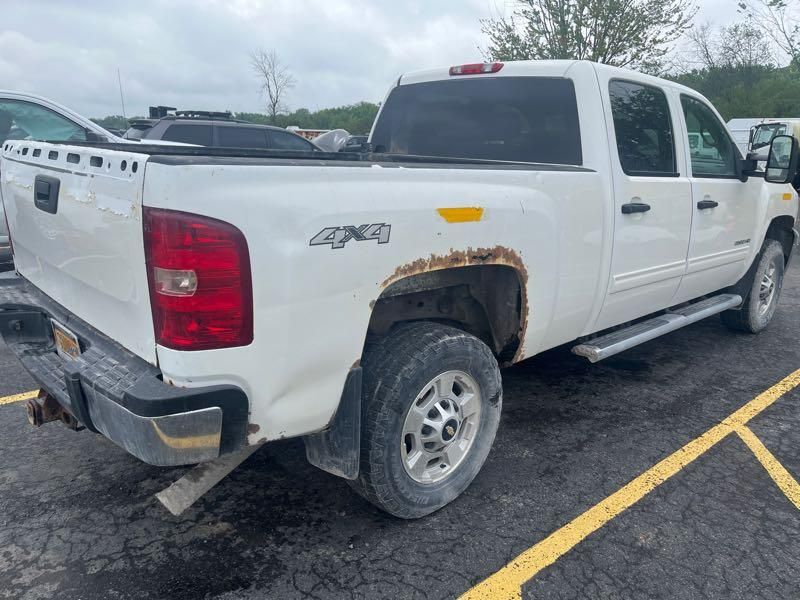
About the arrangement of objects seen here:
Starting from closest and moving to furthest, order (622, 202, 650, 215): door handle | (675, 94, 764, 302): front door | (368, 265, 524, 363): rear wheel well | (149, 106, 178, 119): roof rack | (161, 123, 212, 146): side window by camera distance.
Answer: (368, 265, 524, 363): rear wheel well, (622, 202, 650, 215): door handle, (675, 94, 764, 302): front door, (161, 123, 212, 146): side window, (149, 106, 178, 119): roof rack

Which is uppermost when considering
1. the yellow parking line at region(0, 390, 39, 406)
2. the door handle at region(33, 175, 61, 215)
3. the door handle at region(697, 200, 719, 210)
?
the door handle at region(33, 175, 61, 215)

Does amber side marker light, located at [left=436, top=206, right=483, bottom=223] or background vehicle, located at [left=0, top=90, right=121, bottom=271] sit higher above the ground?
background vehicle, located at [left=0, top=90, right=121, bottom=271]

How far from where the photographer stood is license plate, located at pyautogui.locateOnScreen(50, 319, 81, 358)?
2.44m

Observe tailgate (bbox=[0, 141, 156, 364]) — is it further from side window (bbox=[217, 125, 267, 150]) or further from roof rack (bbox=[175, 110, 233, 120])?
roof rack (bbox=[175, 110, 233, 120])

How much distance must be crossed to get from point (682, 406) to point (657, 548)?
5.46 feet

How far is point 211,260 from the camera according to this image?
186 cm

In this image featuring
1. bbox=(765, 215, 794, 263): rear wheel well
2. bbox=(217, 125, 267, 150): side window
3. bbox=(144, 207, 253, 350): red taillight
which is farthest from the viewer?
bbox=(217, 125, 267, 150): side window

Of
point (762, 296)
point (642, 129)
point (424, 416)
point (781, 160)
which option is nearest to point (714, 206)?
point (781, 160)

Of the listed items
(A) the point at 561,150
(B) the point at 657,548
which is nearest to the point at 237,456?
(B) the point at 657,548

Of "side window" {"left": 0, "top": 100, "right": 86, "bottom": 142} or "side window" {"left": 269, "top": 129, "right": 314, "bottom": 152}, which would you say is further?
"side window" {"left": 269, "top": 129, "right": 314, "bottom": 152}

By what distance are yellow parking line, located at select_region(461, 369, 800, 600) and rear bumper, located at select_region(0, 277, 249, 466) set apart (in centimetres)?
109

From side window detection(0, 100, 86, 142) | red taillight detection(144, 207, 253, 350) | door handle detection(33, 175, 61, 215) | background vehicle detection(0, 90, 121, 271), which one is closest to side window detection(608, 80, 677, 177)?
red taillight detection(144, 207, 253, 350)

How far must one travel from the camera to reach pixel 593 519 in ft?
9.05

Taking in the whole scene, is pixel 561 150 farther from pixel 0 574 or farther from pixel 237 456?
pixel 0 574
